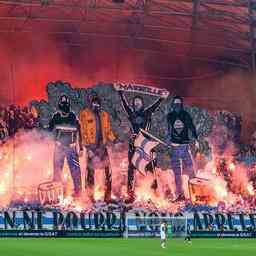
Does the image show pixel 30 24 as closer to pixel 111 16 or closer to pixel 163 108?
pixel 111 16

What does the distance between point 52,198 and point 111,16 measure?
419 inches

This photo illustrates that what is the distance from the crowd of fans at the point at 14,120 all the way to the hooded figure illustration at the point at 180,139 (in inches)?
322

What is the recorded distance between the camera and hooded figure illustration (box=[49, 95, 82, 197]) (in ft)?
132

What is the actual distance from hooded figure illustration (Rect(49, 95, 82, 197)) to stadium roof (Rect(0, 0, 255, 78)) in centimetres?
392

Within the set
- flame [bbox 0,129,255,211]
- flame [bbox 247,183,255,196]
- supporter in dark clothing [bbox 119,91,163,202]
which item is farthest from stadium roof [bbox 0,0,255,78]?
flame [bbox 247,183,255,196]

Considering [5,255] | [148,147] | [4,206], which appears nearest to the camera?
[5,255]

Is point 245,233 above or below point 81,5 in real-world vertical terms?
below

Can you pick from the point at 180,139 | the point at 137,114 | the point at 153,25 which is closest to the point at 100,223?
the point at 137,114

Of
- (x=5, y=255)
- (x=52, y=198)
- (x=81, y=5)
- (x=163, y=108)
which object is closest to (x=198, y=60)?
(x=163, y=108)

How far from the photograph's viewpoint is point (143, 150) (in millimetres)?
42125

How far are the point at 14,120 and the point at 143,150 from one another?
298 inches

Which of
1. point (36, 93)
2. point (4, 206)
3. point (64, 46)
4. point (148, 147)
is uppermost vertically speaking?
point (64, 46)

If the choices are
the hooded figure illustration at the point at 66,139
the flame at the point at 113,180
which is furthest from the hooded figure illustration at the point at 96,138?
the hooded figure illustration at the point at 66,139

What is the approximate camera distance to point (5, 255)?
21.5 metres
